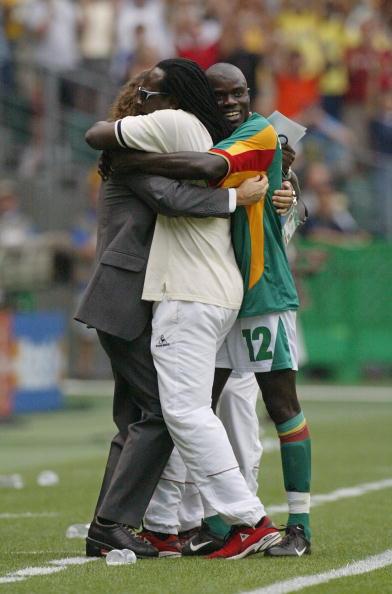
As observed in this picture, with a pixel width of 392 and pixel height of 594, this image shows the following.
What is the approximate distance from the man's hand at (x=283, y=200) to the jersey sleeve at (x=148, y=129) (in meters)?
0.55

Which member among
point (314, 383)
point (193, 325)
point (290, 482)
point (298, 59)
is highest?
point (298, 59)

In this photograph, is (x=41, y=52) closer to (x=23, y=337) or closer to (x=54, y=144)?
(x=54, y=144)

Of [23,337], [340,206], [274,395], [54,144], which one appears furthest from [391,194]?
[274,395]

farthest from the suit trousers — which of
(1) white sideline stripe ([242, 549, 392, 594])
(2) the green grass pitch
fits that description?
(1) white sideline stripe ([242, 549, 392, 594])

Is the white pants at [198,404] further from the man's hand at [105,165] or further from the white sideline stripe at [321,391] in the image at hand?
the white sideline stripe at [321,391]

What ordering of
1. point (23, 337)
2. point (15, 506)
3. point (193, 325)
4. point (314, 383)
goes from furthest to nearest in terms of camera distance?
point (314, 383), point (23, 337), point (15, 506), point (193, 325)

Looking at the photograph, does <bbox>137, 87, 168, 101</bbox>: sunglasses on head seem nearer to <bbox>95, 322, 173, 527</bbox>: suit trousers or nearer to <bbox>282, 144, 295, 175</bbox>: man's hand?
<bbox>282, 144, 295, 175</bbox>: man's hand

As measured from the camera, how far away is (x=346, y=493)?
955 cm

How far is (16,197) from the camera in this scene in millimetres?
21453

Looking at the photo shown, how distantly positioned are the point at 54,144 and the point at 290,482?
1515cm

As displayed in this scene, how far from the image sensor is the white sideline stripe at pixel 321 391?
1802 cm

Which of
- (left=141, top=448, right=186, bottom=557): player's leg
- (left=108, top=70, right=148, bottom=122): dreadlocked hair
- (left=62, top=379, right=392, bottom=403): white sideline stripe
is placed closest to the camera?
(left=108, top=70, right=148, bottom=122): dreadlocked hair

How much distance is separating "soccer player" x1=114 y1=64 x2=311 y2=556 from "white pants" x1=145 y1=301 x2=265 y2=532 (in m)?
0.23

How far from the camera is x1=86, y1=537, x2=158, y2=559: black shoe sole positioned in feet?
22.0
